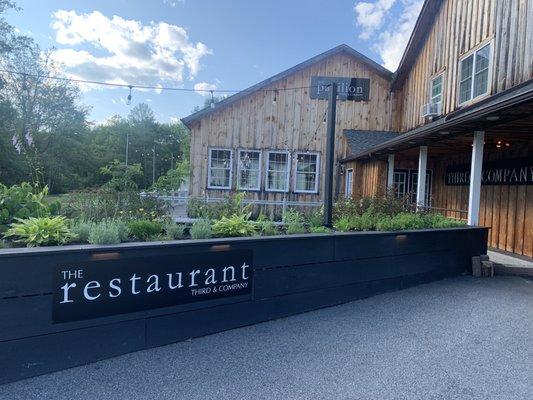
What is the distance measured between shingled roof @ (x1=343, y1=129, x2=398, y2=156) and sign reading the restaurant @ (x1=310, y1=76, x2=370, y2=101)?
4.37 ft

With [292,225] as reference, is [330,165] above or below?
above

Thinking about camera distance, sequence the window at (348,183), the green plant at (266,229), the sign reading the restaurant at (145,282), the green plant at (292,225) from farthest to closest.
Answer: the window at (348,183) < the green plant at (292,225) < the green plant at (266,229) < the sign reading the restaurant at (145,282)

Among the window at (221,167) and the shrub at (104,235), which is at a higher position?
the window at (221,167)

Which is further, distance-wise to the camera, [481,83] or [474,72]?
[474,72]

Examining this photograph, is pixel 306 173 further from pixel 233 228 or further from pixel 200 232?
pixel 200 232

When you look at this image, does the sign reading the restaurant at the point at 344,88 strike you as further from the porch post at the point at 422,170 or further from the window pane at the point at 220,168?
the porch post at the point at 422,170

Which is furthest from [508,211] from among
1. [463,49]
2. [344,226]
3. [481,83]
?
[344,226]

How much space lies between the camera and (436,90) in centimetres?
1160

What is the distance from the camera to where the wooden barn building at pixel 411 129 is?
26.0ft

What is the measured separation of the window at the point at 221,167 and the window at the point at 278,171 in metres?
1.43

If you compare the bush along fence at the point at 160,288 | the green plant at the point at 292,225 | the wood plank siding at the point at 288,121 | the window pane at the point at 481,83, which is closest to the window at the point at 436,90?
the window pane at the point at 481,83

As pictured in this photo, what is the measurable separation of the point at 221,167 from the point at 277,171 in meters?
2.02

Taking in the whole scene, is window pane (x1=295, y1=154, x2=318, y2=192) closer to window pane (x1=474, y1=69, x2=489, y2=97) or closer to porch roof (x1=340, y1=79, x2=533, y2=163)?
porch roof (x1=340, y1=79, x2=533, y2=163)

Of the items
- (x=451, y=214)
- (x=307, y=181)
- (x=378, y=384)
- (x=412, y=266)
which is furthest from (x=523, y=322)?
(x=307, y=181)
